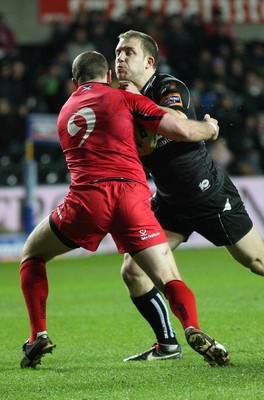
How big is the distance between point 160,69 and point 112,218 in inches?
463

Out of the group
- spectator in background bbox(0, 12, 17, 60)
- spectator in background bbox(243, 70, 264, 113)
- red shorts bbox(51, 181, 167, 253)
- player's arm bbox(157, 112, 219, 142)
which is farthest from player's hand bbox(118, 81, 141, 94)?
spectator in background bbox(243, 70, 264, 113)

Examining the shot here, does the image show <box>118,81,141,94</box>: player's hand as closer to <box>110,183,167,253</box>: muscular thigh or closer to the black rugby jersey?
the black rugby jersey

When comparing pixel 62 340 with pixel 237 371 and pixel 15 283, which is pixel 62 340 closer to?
pixel 237 371

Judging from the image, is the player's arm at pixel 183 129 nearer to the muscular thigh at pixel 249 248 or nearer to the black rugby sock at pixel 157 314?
the muscular thigh at pixel 249 248

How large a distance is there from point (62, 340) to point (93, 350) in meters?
0.71

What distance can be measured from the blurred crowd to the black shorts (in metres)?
9.05

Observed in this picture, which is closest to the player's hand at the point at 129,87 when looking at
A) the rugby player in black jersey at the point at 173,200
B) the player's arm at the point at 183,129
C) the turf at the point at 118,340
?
the rugby player in black jersey at the point at 173,200

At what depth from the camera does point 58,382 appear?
19.3 feet

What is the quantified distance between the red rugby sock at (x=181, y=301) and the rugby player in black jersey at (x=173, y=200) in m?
0.70

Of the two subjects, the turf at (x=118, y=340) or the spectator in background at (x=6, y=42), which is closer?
the turf at (x=118, y=340)

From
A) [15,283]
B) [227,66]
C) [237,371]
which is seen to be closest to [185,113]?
[237,371]

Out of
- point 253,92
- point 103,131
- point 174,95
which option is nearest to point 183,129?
point 174,95

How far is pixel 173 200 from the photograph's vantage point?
271 inches

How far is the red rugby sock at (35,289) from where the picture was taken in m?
6.54
